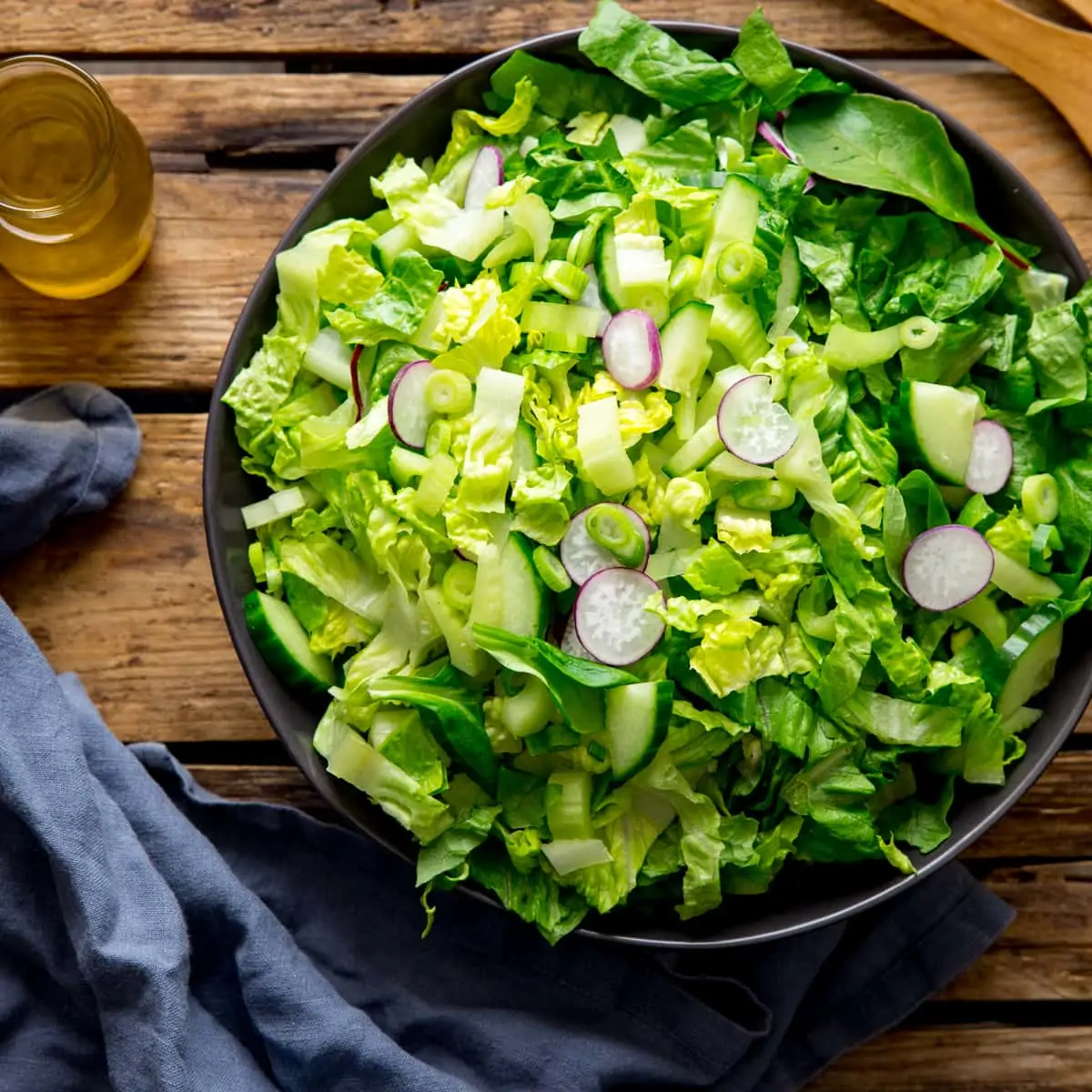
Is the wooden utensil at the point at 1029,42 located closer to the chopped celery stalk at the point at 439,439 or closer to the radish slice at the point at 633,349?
the radish slice at the point at 633,349

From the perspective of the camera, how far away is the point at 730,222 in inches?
74.6

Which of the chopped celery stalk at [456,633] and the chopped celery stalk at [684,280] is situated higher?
the chopped celery stalk at [684,280]

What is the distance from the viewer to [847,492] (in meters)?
1.87

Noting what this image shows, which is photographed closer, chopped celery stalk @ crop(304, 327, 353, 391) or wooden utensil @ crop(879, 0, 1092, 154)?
chopped celery stalk @ crop(304, 327, 353, 391)

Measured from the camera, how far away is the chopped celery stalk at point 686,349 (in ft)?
6.11

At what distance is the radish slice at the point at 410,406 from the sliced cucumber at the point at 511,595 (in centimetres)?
21

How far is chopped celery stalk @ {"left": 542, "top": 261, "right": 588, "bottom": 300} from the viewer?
6.21 feet

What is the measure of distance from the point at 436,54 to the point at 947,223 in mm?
981

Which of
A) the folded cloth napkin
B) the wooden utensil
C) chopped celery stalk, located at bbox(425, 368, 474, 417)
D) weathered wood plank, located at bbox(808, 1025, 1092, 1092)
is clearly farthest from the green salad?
weathered wood plank, located at bbox(808, 1025, 1092, 1092)

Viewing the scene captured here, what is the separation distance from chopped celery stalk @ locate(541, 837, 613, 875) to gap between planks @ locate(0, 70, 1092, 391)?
1.10 metres

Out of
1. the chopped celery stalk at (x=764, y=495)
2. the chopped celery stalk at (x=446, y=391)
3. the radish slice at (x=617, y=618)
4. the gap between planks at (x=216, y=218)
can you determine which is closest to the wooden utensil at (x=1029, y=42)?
the gap between planks at (x=216, y=218)

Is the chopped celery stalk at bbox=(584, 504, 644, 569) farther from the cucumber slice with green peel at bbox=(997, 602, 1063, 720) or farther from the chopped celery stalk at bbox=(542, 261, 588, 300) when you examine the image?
the cucumber slice with green peel at bbox=(997, 602, 1063, 720)

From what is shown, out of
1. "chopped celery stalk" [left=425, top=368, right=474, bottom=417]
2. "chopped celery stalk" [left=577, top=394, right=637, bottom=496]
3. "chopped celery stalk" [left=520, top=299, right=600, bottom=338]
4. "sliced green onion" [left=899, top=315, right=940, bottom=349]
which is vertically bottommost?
"chopped celery stalk" [left=425, top=368, right=474, bottom=417]

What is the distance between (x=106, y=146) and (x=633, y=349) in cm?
99
